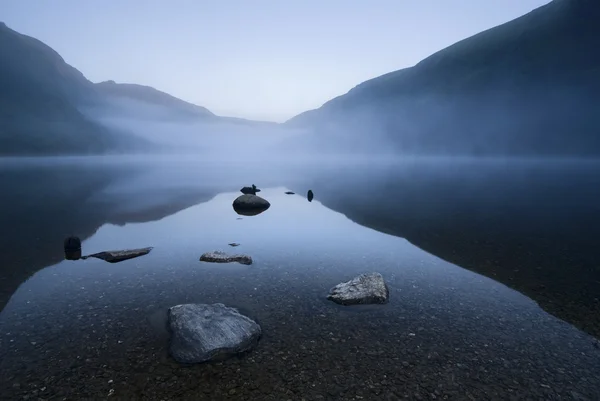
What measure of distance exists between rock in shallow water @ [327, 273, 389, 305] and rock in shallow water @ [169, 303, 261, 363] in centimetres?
396

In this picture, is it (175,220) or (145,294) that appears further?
(175,220)

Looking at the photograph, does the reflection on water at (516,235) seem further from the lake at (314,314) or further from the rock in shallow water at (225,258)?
the rock in shallow water at (225,258)

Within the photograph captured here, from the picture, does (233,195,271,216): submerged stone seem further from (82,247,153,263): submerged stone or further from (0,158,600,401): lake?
(82,247,153,263): submerged stone

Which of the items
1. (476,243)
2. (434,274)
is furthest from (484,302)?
(476,243)

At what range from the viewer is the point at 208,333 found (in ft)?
34.6

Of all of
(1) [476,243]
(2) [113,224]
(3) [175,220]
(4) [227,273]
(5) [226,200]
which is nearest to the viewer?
(4) [227,273]

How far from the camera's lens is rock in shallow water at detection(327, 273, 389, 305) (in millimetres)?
13492

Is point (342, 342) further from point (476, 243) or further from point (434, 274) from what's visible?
point (476, 243)

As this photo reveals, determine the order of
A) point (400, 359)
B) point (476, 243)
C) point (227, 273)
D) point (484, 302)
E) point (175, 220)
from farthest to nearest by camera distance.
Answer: point (175, 220) → point (476, 243) → point (227, 273) → point (484, 302) → point (400, 359)

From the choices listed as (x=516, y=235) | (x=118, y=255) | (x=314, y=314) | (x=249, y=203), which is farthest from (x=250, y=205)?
(x=314, y=314)

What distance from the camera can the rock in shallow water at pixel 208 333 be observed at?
9891mm

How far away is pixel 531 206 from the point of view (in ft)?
139

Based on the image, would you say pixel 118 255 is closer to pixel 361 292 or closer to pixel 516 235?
pixel 361 292

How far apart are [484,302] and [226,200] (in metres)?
37.9
